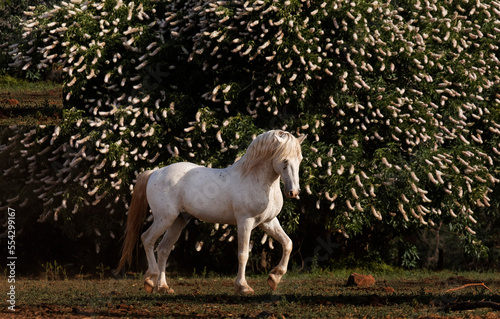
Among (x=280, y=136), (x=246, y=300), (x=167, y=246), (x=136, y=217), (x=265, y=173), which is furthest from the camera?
(x=136, y=217)

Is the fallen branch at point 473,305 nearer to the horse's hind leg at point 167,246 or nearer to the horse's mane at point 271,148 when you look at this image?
the horse's mane at point 271,148

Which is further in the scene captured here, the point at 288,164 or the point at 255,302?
the point at 288,164

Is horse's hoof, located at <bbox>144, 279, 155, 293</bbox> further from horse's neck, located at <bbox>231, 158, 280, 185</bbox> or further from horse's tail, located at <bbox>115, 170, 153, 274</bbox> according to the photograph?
horse's neck, located at <bbox>231, 158, 280, 185</bbox>

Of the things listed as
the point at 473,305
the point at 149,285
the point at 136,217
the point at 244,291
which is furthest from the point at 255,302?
the point at 473,305

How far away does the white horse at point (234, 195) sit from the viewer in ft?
32.1

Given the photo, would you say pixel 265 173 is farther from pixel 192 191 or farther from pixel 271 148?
pixel 192 191

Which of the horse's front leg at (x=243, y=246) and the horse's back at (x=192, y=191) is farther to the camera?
the horse's back at (x=192, y=191)

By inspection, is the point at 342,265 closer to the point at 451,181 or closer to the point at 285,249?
the point at 451,181

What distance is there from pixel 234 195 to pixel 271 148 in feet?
2.87

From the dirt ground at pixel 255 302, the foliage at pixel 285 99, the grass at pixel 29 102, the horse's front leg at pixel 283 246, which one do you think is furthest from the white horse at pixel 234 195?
the grass at pixel 29 102

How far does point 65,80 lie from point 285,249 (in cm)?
661

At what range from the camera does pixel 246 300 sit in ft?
31.7

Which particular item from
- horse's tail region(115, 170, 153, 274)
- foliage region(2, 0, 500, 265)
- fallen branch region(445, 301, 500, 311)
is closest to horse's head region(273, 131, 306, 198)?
horse's tail region(115, 170, 153, 274)

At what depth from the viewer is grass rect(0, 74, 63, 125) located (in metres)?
15.8
